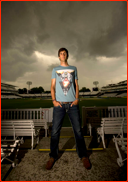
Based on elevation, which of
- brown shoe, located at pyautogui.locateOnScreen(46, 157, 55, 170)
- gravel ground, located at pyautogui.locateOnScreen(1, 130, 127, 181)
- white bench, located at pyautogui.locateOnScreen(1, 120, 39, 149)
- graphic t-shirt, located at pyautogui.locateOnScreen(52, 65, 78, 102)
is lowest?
gravel ground, located at pyautogui.locateOnScreen(1, 130, 127, 181)

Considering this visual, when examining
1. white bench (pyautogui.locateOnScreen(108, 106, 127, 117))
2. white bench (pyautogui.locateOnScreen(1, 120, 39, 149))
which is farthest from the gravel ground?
white bench (pyautogui.locateOnScreen(108, 106, 127, 117))

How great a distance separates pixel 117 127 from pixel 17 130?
11.1 feet

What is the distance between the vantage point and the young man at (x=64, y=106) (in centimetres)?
232

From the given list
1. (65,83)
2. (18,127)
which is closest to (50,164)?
(18,127)

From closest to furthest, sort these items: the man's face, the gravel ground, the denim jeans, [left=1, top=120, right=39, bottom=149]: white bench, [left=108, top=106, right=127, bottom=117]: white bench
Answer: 1. the gravel ground
2. the denim jeans
3. the man's face
4. [left=1, top=120, right=39, bottom=149]: white bench
5. [left=108, top=106, right=127, bottom=117]: white bench

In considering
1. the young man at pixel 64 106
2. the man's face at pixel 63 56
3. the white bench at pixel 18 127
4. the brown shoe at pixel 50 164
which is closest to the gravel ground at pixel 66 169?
the brown shoe at pixel 50 164

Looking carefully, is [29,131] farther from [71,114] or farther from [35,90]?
[35,90]

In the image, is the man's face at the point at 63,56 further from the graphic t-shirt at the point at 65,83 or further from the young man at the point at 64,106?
the graphic t-shirt at the point at 65,83

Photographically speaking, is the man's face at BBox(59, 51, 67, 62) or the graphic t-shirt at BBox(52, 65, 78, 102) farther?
the man's face at BBox(59, 51, 67, 62)

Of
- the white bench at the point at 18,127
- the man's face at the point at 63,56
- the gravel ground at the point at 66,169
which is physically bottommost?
the gravel ground at the point at 66,169

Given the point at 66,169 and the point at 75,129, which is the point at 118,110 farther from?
the point at 66,169

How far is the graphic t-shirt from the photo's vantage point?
7.80 ft

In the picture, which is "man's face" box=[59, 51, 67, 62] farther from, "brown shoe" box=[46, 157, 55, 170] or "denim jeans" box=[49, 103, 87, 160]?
"brown shoe" box=[46, 157, 55, 170]

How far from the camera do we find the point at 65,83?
96.3 inches
